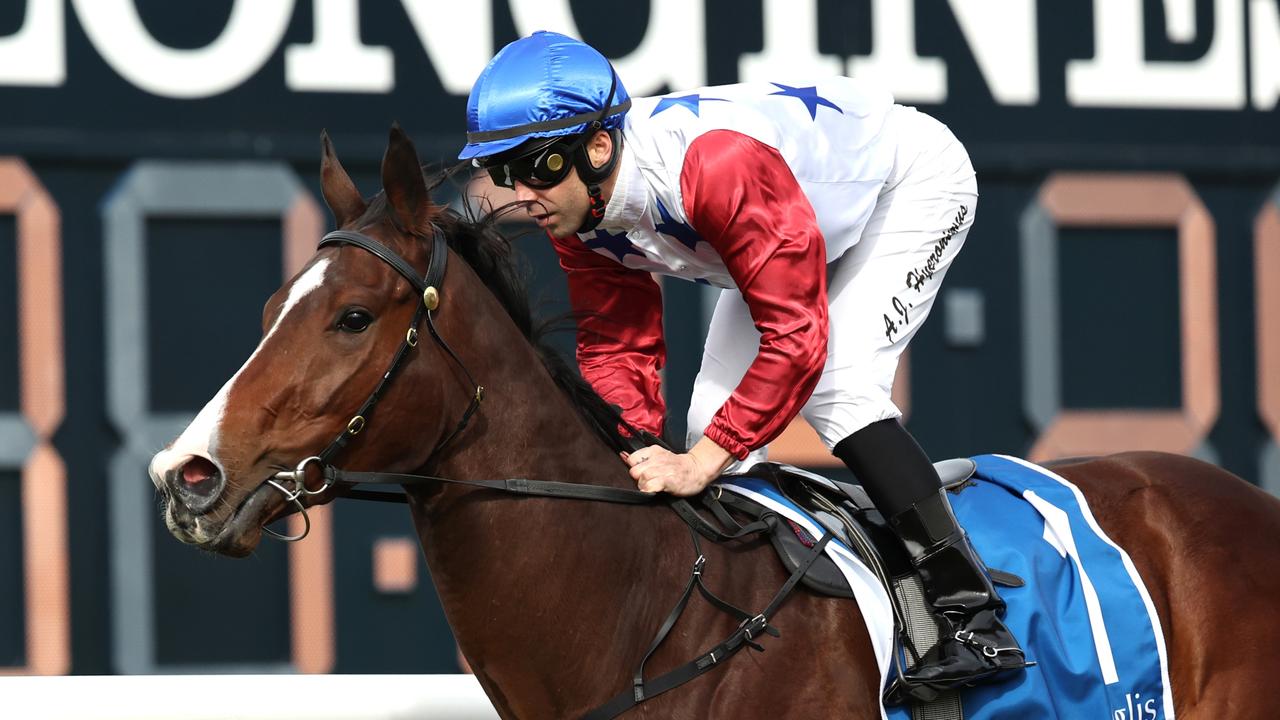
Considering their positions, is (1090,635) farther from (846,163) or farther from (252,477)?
(252,477)

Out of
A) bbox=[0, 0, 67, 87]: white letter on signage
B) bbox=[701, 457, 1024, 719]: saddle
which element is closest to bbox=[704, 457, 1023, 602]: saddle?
bbox=[701, 457, 1024, 719]: saddle

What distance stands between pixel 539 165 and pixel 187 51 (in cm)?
205

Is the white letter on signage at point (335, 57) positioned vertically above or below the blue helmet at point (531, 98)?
above

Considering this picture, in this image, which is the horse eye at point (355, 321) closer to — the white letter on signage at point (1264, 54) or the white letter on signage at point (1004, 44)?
the white letter on signage at point (1004, 44)

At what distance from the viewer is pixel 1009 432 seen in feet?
13.4

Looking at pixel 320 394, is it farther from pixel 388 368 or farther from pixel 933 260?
pixel 933 260

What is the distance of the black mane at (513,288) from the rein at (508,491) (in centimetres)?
10

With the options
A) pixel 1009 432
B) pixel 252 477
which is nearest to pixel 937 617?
pixel 252 477

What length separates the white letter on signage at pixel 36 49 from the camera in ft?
12.1

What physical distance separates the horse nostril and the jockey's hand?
64cm

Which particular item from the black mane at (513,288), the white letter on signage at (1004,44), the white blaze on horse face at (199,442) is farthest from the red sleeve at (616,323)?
the white letter on signage at (1004,44)

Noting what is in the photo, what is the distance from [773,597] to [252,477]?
784mm

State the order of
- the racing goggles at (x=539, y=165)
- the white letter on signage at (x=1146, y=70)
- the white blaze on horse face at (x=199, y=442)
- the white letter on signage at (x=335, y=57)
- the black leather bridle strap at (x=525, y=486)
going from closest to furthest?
the white blaze on horse face at (x=199, y=442), the black leather bridle strap at (x=525, y=486), the racing goggles at (x=539, y=165), the white letter on signage at (x=335, y=57), the white letter on signage at (x=1146, y=70)

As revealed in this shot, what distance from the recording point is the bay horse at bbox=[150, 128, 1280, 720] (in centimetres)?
187
